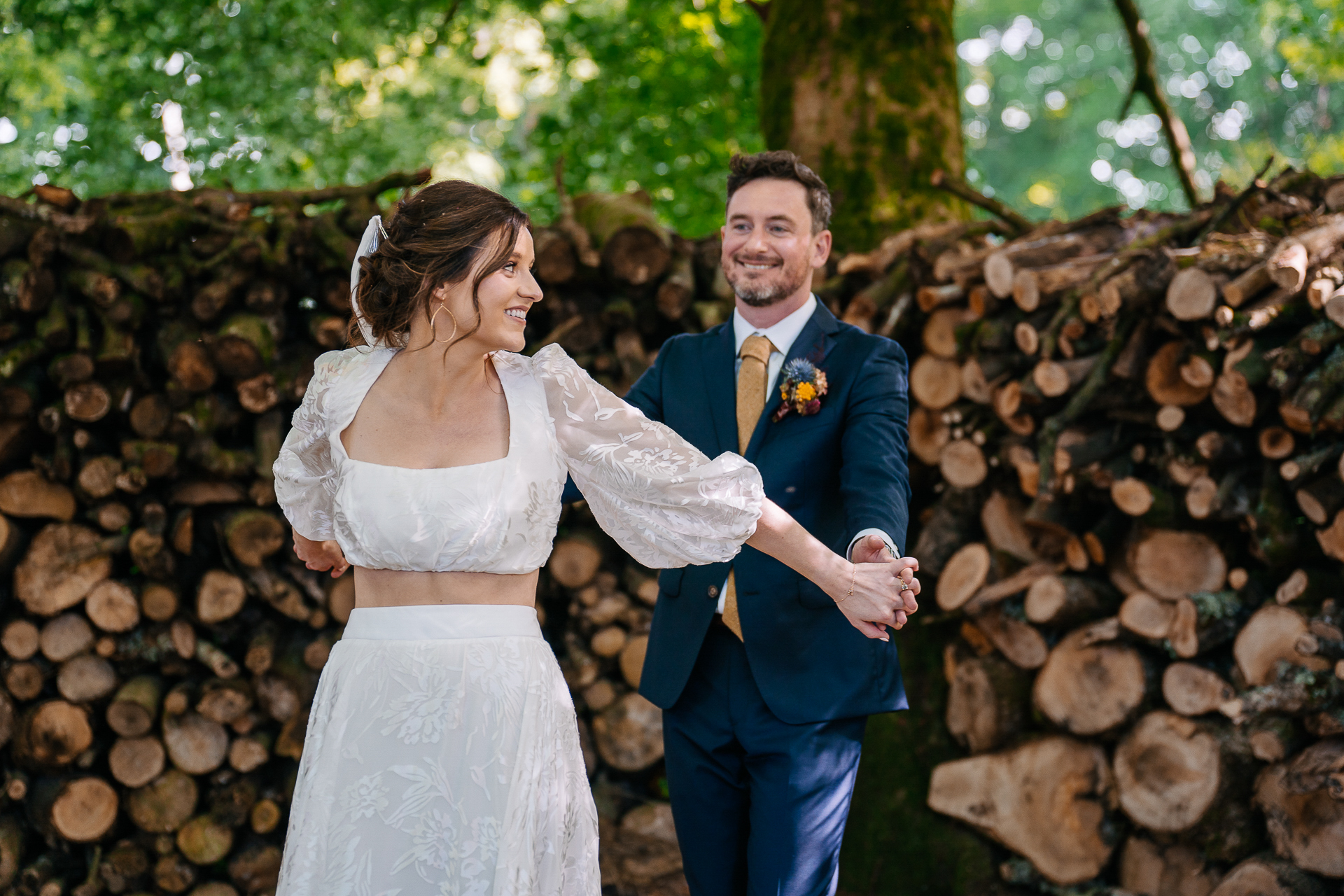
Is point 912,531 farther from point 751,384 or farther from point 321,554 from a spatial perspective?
point 321,554

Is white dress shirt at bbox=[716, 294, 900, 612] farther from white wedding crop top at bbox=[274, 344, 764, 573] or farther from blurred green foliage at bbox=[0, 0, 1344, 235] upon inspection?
blurred green foliage at bbox=[0, 0, 1344, 235]

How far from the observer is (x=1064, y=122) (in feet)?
66.1

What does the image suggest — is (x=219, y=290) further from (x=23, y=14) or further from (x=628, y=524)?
(x=23, y=14)

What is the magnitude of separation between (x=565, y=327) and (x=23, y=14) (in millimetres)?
5366

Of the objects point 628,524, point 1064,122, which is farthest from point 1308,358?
point 1064,122

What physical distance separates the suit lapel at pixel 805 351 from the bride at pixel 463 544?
47 cm

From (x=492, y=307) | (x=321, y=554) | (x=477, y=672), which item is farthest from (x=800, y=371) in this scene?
(x=321, y=554)

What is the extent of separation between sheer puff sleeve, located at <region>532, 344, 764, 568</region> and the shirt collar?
0.69m

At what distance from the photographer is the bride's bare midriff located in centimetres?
208

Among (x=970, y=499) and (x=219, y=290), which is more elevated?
(x=219, y=290)

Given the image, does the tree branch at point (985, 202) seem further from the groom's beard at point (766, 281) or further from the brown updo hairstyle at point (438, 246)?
the brown updo hairstyle at point (438, 246)

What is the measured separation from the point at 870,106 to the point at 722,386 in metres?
3.37

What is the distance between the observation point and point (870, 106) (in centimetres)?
561

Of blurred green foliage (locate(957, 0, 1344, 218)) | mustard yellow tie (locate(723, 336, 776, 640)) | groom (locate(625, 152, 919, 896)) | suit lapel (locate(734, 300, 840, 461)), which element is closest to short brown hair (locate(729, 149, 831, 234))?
groom (locate(625, 152, 919, 896))
